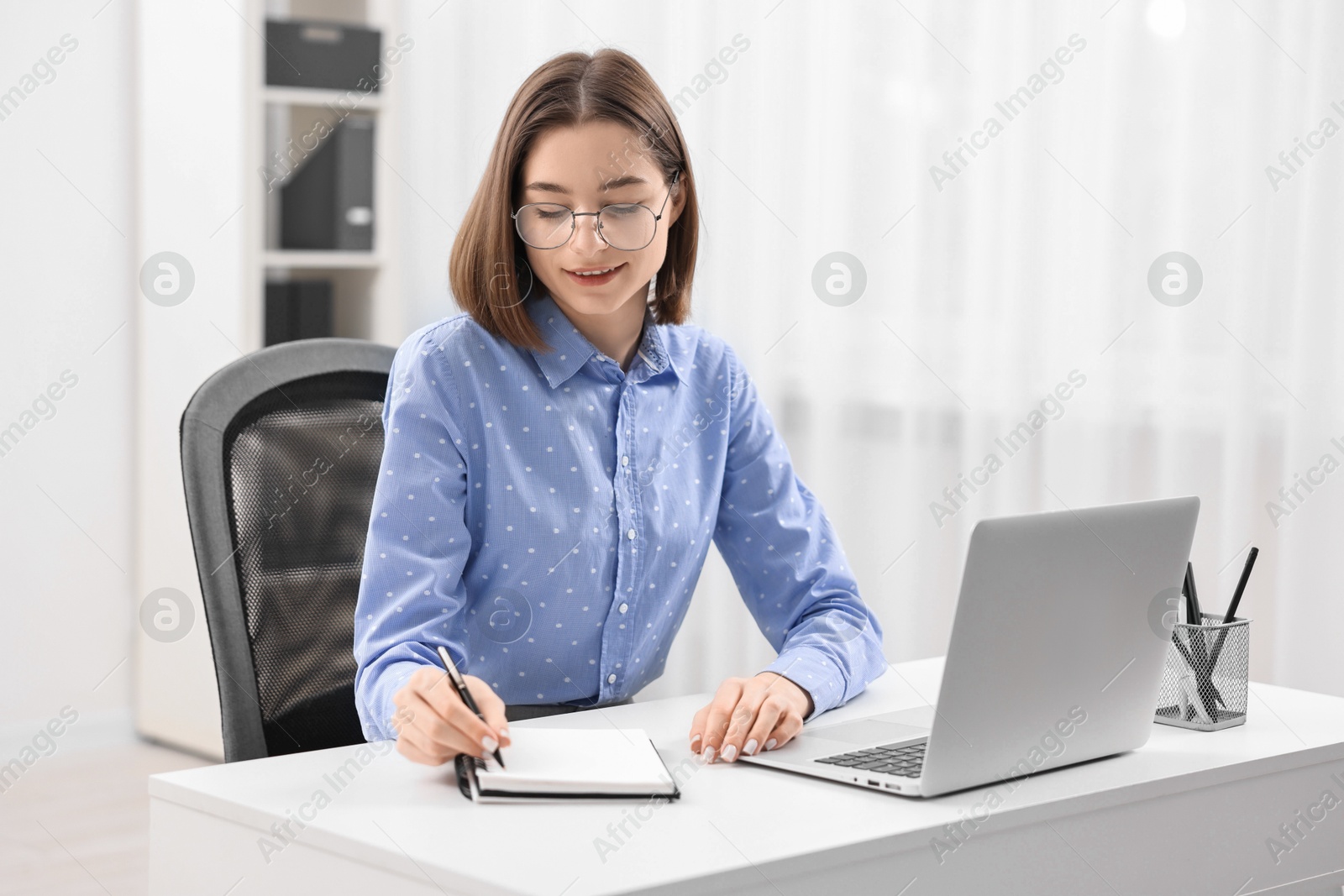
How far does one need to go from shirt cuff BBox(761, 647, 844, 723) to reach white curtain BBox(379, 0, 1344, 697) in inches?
38.6

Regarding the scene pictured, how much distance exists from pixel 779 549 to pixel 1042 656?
0.53 meters

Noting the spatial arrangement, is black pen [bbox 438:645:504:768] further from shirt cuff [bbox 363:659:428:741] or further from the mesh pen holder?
the mesh pen holder

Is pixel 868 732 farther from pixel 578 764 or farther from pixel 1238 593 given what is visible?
pixel 1238 593

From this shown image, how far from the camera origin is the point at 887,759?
1.16 meters

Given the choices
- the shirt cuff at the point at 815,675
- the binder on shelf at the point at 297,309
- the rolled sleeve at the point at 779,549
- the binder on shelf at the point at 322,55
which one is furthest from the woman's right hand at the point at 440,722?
the binder on shelf at the point at 322,55

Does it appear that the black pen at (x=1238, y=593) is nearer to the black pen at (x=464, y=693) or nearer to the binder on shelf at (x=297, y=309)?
the black pen at (x=464, y=693)

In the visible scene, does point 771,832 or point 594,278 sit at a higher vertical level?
point 594,278

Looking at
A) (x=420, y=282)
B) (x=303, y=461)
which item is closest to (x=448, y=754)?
(x=303, y=461)

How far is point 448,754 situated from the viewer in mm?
1095

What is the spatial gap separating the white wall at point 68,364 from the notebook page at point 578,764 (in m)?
2.57

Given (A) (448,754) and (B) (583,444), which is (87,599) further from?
(A) (448,754)

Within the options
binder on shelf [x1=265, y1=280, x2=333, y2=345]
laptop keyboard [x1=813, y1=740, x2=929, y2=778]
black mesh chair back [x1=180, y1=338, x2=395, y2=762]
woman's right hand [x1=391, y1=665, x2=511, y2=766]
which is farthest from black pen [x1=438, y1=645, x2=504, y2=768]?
binder on shelf [x1=265, y1=280, x2=333, y2=345]

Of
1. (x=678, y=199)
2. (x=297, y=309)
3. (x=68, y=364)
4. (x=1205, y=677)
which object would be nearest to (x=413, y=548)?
(x=678, y=199)

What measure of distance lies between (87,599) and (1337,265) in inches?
115
